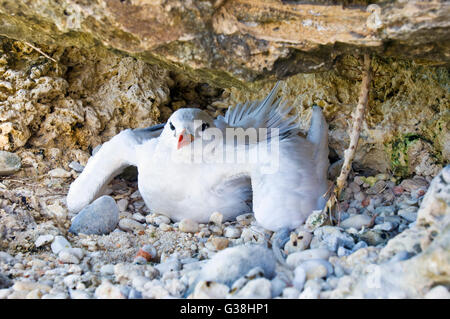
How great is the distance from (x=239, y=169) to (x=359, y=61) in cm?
93

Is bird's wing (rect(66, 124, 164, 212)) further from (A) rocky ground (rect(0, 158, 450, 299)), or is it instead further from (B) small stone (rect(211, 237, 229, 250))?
(B) small stone (rect(211, 237, 229, 250))

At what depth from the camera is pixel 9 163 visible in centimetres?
279

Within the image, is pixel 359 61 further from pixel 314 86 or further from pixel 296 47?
pixel 296 47

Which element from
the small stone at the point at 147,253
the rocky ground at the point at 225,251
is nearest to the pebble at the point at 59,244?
the rocky ground at the point at 225,251

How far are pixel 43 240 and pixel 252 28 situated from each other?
4.25 feet

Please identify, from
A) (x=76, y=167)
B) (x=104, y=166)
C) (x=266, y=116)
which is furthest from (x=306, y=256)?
(x=76, y=167)

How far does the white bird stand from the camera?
88.7 inches

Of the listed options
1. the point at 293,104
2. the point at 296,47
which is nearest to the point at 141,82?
the point at 293,104

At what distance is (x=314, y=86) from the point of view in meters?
2.91

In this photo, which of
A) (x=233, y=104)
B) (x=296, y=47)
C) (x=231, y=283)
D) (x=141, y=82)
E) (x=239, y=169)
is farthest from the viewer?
(x=233, y=104)

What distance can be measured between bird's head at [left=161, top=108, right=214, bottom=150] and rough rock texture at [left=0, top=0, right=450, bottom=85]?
0.36m

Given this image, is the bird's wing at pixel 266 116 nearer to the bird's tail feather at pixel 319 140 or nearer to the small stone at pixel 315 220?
the bird's tail feather at pixel 319 140

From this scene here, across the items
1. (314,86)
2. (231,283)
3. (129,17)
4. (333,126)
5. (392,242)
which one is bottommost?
(231,283)

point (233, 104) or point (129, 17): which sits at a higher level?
point (129, 17)
